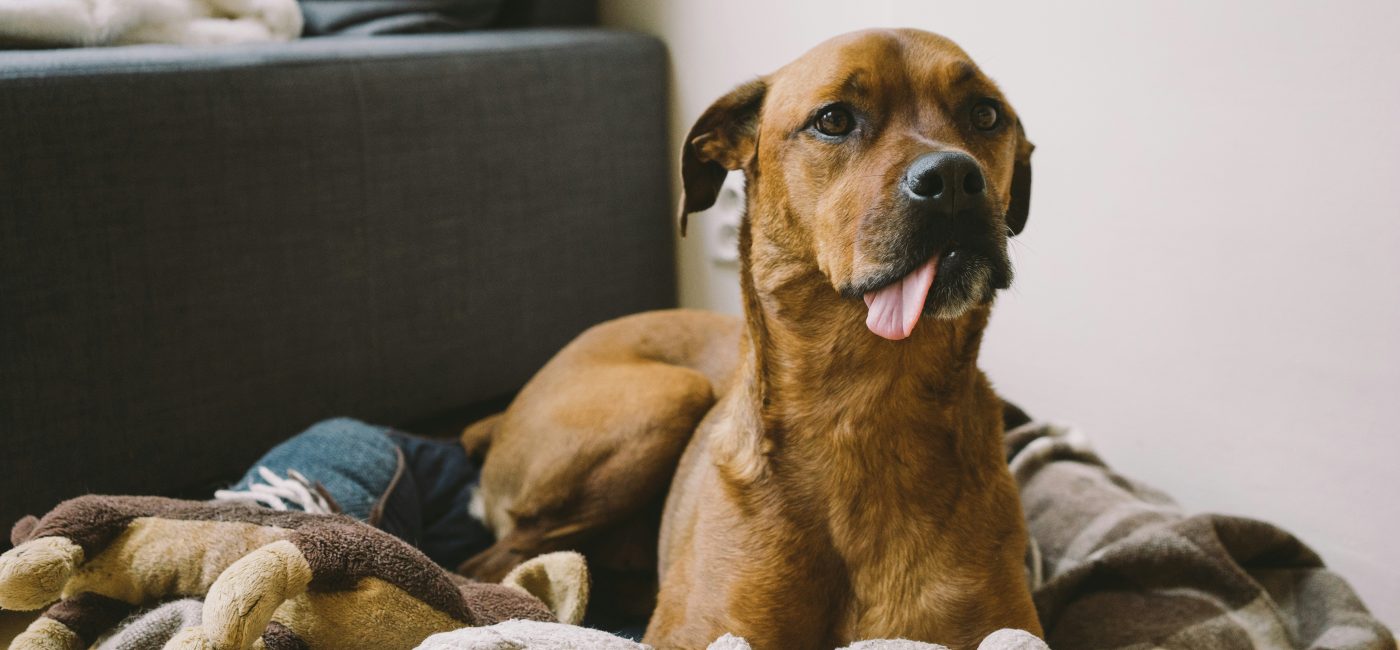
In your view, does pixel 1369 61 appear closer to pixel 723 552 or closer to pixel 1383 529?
pixel 1383 529

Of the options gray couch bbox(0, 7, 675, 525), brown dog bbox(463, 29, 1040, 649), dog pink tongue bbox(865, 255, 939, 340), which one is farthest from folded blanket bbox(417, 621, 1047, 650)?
gray couch bbox(0, 7, 675, 525)

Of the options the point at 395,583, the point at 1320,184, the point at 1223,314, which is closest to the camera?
the point at 395,583

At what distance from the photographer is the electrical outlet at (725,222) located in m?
2.87

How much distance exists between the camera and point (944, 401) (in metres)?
1.45

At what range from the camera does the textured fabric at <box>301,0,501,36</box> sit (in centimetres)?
263

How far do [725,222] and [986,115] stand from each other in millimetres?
1500

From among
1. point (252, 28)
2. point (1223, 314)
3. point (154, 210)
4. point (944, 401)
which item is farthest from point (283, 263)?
point (1223, 314)

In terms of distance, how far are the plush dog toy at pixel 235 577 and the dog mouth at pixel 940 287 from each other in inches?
30.2

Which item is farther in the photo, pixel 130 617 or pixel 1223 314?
pixel 1223 314

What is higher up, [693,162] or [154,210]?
[693,162]

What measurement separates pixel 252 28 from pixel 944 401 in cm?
203

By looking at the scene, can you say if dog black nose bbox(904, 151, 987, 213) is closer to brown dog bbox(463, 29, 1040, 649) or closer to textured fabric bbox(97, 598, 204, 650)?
brown dog bbox(463, 29, 1040, 649)

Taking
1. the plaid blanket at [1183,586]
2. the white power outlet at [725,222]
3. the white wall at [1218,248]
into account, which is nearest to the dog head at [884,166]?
the white wall at [1218,248]

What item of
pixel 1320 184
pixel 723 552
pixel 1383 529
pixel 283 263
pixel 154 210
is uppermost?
pixel 1320 184
